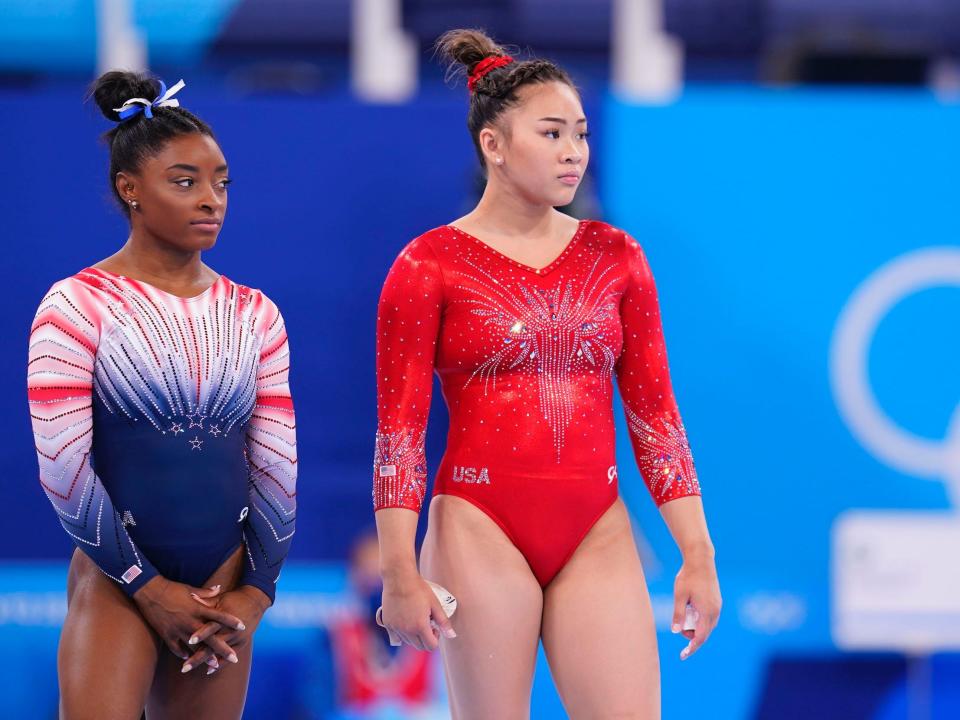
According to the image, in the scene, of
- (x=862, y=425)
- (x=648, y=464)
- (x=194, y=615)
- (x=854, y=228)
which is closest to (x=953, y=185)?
(x=854, y=228)

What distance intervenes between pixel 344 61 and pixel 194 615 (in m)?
8.53

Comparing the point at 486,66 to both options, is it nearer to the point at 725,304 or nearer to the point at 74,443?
the point at 74,443

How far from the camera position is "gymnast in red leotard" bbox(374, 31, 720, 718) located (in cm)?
275

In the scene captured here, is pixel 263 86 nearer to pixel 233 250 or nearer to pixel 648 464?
pixel 233 250

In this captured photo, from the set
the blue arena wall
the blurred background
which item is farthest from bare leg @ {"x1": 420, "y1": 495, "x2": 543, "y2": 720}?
the blue arena wall

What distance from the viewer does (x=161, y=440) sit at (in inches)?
106

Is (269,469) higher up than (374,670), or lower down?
higher up

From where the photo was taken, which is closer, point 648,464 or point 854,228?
point 648,464

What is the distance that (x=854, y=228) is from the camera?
5.69m

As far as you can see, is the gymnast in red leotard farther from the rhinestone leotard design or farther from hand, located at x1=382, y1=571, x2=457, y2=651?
the rhinestone leotard design

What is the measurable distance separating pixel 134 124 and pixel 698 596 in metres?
1.52

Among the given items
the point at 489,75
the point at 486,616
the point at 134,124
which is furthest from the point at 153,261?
the point at 486,616

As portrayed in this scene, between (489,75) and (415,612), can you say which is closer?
(415,612)

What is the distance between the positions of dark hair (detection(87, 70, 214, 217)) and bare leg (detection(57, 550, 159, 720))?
31.3 inches
